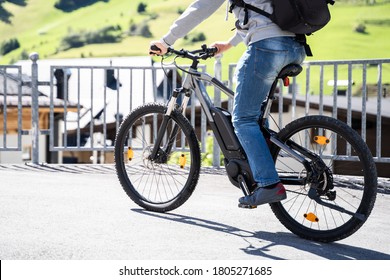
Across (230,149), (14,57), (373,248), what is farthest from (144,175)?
(14,57)

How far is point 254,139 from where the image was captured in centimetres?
437

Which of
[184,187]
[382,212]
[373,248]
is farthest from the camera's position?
[382,212]

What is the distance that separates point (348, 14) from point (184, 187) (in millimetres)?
103916

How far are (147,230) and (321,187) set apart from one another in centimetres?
99

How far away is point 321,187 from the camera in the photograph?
429 centimetres

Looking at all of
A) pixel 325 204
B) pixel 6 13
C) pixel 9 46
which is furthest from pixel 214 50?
pixel 6 13

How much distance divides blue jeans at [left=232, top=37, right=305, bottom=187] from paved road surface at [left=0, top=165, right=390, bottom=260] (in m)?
0.41

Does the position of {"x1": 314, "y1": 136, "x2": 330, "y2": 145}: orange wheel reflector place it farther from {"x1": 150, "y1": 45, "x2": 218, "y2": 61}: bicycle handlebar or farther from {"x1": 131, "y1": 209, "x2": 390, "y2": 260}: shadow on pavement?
{"x1": 150, "y1": 45, "x2": 218, "y2": 61}: bicycle handlebar

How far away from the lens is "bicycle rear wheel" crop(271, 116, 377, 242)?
4.15 meters

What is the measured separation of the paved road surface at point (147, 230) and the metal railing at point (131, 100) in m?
1.18

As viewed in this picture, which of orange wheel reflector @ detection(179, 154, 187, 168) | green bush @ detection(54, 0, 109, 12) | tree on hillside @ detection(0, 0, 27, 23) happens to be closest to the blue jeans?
orange wheel reflector @ detection(179, 154, 187, 168)

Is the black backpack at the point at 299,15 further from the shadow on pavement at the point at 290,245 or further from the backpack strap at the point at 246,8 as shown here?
the shadow on pavement at the point at 290,245

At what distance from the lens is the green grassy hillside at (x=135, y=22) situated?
9644 centimetres

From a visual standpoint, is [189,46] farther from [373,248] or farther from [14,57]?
[373,248]
